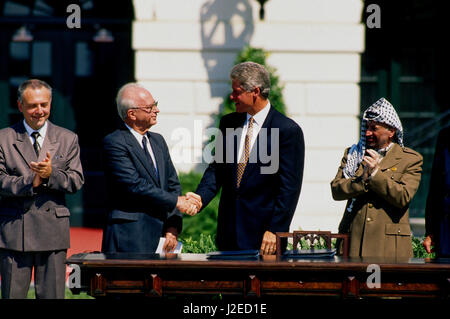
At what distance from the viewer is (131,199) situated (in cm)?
515

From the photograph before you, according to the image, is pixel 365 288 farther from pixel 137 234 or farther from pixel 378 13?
pixel 378 13

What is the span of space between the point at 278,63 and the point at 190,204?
494cm

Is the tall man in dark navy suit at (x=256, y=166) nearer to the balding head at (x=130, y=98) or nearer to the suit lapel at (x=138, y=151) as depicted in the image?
the suit lapel at (x=138, y=151)

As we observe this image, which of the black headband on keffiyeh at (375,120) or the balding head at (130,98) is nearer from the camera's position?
the black headband on keffiyeh at (375,120)

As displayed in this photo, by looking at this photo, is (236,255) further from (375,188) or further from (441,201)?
(441,201)

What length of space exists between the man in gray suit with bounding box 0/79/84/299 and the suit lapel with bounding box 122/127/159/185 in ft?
1.49

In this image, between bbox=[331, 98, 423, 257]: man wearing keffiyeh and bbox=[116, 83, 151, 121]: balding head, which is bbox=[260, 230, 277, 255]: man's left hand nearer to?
Result: bbox=[331, 98, 423, 257]: man wearing keffiyeh

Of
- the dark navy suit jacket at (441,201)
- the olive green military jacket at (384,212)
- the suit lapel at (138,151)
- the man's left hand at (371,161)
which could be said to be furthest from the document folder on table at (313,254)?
the suit lapel at (138,151)

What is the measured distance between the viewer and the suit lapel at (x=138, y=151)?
17.0ft

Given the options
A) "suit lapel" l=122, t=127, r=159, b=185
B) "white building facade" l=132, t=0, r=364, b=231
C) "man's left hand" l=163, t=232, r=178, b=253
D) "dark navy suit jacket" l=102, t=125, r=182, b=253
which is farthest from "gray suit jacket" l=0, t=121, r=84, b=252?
"white building facade" l=132, t=0, r=364, b=231

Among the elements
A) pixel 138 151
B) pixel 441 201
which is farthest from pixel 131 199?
pixel 441 201

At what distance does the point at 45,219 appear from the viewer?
512 centimetres

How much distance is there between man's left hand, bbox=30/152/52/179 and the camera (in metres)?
4.90
